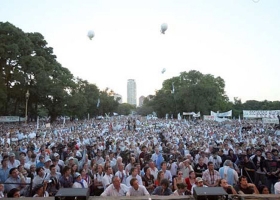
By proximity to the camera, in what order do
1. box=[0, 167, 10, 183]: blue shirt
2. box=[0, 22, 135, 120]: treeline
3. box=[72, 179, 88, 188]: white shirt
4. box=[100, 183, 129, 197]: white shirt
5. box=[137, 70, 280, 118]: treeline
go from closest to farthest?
box=[100, 183, 129, 197]: white shirt → box=[72, 179, 88, 188]: white shirt → box=[0, 167, 10, 183]: blue shirt → box=[0, 22, 135, 120]: treeline → box=[137, 70, 280, 118]: treeline

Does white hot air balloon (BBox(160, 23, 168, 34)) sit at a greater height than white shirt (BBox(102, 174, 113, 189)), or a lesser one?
greater

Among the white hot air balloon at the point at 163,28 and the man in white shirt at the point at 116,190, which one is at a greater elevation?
the white hot air balloon at the point at 163,28

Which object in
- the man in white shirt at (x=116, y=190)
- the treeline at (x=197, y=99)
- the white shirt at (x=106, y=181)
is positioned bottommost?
the white shirt at (x=106, y=181)

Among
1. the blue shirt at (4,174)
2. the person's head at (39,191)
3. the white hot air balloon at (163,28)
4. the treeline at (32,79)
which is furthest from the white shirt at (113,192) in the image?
the treeline at (32,79)

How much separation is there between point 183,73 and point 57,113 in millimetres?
52522

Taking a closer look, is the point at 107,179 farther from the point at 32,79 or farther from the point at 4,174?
the point at 32,79

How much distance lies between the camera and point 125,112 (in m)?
180

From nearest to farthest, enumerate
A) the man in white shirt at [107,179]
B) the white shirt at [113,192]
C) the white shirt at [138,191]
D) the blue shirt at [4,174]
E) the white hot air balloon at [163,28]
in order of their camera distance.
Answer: the white shirt at [138,191] → the white shirt at [113,192] → the man in white shirt at [107,179] → the blue shirt at [4,174] → the white hot air balloon at [163,28]

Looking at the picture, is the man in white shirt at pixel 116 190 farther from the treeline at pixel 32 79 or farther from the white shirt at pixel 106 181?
the treeline at pixel 32 79

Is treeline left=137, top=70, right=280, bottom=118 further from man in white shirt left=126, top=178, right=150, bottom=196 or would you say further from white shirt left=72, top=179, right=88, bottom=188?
man in white shirt left=126, top=178, right=150, bottom=196

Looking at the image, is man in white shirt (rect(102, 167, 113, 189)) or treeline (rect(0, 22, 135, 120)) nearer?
man in white shirt (rect(102, 167, 113, 189))

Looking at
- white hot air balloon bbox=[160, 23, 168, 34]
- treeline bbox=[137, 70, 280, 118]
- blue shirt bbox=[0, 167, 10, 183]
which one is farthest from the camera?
treeline bbox=[137, 70, 280, 118]

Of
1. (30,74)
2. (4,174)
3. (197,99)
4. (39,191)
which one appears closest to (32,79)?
(30,74)

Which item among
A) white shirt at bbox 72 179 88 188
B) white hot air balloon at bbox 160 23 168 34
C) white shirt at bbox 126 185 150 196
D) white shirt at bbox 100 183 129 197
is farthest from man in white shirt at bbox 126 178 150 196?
white hot air balloon at bbox 160 23 168 34
